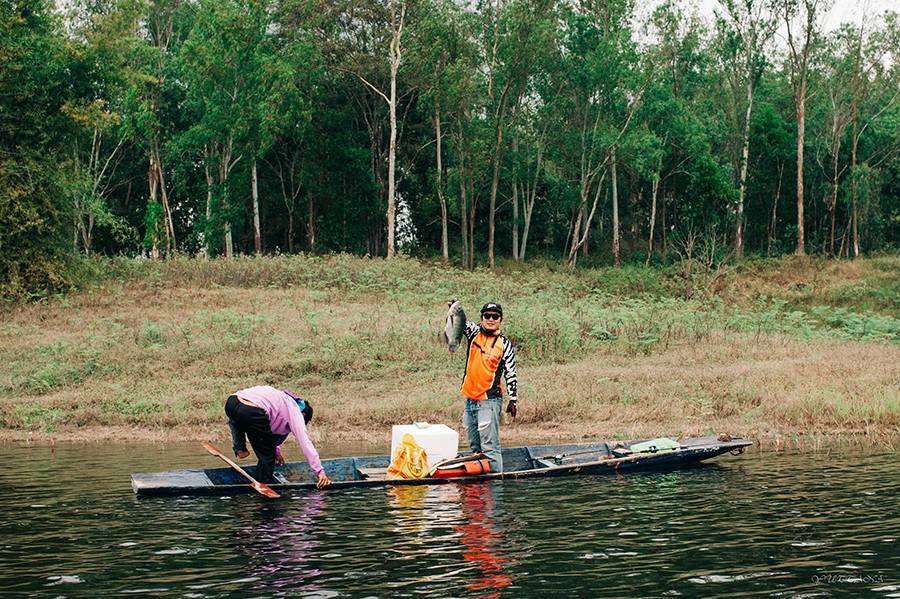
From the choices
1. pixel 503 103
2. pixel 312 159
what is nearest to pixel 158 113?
pixel 312 159

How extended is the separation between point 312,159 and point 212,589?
181 feet

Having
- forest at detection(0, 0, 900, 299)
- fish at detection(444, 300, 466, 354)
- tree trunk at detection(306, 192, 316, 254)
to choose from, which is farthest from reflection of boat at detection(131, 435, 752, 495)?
tree trunk at detection(306, 192, 316, 254)

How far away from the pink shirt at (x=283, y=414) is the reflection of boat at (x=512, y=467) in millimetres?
766

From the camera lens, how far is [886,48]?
61.5m

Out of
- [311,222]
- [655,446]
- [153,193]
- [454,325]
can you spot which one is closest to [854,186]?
[311,222]

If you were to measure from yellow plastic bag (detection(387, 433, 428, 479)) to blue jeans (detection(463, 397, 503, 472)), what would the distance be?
2.78ft

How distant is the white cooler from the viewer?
47.0ft

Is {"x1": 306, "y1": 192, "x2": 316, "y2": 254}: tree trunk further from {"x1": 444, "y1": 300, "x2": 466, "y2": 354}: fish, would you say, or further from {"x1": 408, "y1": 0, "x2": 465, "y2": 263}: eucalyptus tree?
{"x1": 444, "y1": 300, "x2": 466, "y2": 354}: fish

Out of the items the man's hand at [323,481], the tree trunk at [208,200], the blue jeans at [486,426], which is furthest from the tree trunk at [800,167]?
the man's hand at [323,481]

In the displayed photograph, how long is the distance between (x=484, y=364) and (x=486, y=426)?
927 millimetres

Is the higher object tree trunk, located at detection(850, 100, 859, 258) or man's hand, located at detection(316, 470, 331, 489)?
tree trunk, located at detection(850, 100, 859, 258)

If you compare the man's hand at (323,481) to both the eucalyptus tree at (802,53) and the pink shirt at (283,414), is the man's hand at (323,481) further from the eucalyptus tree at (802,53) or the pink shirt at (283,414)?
the eucalyptus tree at (802,53)

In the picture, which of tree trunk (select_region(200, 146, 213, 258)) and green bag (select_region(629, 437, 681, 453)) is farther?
tree trunk (select_region(200, 146, 213, 258))

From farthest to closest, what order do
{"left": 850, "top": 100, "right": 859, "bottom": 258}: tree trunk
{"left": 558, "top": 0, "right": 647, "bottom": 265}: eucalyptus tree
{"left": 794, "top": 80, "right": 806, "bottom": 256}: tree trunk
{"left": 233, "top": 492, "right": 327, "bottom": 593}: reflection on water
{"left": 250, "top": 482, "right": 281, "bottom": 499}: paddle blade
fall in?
{"left": 850, "top": 100, "right": 859, "bottom": 258}: tree trunk → {"left": 558, "top": 0, "right": 647, "bottom": 265}: eucalyptus tree → {"left": 794, "top": 80, "right": 806, "bottom": 256}: tree trunk → {"left": 250, "top": 482, "right": 281, "bottom": 499}: paddle blade → {"left": 233, "top": 492, "right": 327, "bottom": 593}: reflection on water
